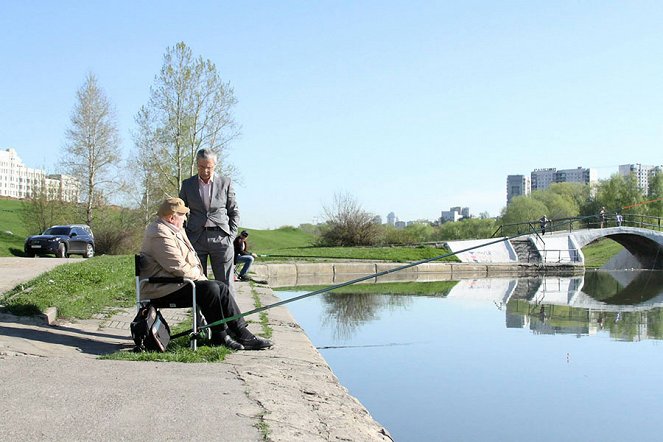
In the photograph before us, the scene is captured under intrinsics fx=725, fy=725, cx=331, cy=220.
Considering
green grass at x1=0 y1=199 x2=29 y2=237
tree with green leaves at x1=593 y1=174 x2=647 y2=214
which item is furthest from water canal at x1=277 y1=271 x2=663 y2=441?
tree with green leaves at x1=593 y1=174 x2=647 y2=214

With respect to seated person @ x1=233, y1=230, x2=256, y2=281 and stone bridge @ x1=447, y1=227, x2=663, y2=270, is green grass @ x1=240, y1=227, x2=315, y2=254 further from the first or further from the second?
seated person @ x1=233, y1=230, x2=256, y2=281

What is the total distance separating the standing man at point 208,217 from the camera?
24.7 ft

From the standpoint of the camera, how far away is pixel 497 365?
29.8 feet

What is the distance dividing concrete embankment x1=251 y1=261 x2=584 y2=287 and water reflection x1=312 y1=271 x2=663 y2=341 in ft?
7.56

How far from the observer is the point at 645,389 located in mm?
7898

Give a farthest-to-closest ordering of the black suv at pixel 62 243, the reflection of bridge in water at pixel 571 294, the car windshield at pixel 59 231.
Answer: the car windshield at pixel 59 231, the black suv at pixel 62 243, the reflection of bridge in water at pixel 571 294

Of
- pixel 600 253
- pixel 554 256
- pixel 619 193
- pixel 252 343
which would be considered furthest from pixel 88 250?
pixel 619 193

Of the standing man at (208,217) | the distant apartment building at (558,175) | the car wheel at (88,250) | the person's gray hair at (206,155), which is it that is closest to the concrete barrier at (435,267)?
the car wheel at (88,250)

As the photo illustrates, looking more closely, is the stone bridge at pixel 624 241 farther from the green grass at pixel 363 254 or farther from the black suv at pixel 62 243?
the black suv at pixel 62 243

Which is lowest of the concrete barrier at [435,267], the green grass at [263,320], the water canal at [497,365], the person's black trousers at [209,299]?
the water canal at [497,365]

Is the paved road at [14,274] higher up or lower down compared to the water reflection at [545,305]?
higher up

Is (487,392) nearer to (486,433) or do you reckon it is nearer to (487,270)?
(486,433)

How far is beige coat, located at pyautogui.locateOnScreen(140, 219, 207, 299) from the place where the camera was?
6680mm

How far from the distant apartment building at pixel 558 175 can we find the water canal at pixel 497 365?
137960mm
